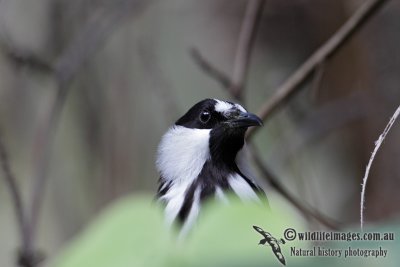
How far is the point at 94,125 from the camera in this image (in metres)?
3.92

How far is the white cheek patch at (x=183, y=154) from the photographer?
211 centimetres

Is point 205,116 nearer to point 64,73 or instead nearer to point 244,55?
point 244,55

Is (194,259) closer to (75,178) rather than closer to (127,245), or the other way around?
(127,245)

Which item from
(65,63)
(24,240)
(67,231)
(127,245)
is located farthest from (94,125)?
(127,245)

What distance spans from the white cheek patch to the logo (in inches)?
55.6

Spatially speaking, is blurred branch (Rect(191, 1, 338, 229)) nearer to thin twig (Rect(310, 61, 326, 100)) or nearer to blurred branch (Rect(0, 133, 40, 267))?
thin twig (Rect(310, 61, 326, 100))

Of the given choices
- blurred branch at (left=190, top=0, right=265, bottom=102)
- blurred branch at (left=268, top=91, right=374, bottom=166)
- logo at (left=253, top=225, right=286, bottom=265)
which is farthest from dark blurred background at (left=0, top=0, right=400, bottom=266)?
logo at (left=253, top=225, right=286, bottom=265)

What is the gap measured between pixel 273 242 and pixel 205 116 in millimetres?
1543

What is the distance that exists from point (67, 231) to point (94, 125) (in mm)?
558

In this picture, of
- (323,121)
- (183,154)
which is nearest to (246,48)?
(183,154)

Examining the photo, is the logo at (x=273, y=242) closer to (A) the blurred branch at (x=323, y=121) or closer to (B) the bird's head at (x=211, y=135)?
(B) the bird's head at (x=211, y=135)

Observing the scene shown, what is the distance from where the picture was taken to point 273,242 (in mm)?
642

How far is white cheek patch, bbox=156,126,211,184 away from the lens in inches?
→ 82.9

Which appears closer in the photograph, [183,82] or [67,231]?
[67,231]
